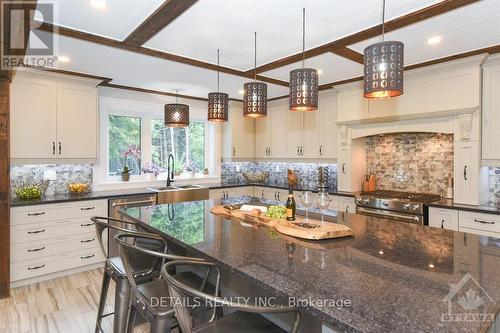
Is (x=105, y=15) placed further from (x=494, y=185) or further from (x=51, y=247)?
(x=494, y=185)

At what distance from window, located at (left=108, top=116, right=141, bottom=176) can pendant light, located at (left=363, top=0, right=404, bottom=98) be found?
13.3 ft

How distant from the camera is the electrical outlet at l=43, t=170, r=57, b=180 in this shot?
3875mm

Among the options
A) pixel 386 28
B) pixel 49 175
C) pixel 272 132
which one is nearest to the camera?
pixel 386 28

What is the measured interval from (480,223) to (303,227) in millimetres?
2245

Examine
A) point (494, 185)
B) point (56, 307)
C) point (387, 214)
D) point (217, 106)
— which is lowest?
point (56, 307)

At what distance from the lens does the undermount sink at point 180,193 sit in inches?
170

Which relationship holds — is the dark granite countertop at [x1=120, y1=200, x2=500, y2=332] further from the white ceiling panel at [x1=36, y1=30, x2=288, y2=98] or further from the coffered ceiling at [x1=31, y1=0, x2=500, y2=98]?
the white ceiling panel at [x1=36, y1=30, x2=288, y2=98]

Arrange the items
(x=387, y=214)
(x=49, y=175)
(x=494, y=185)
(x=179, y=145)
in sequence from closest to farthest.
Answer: (x=494, y=185)
(x=387, y=214)
(x=49, y=175)
(x=179, y=145)

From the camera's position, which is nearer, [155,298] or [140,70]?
[155,298]

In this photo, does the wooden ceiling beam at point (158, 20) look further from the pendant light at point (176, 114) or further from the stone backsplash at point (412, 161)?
the stone backsplash at point (412, 161)

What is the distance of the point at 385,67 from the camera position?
1552mm

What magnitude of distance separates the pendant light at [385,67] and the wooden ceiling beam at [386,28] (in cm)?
93

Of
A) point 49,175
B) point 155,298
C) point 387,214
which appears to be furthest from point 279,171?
point 155,298

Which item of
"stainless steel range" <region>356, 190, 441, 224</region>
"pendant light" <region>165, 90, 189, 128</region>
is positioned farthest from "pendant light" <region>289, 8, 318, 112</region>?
"stainless steel range" <region>356, 190, 441, 224</region>
